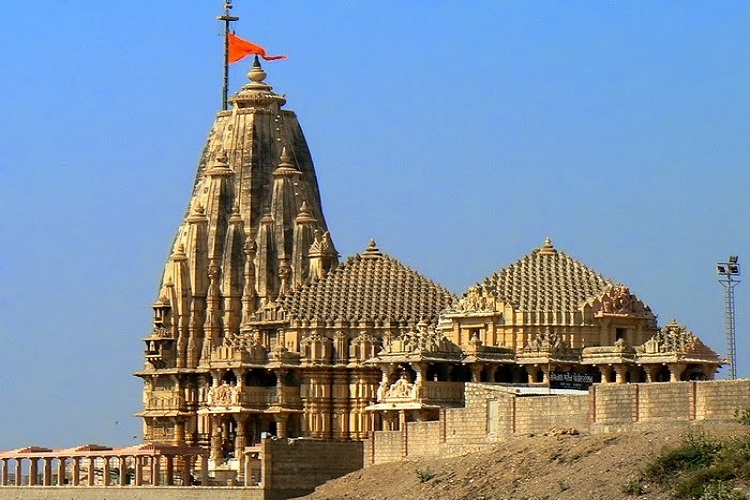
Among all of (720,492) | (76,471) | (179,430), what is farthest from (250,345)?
(720,492)

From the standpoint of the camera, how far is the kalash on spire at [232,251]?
149875mm

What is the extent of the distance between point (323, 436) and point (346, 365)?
10.8 feet

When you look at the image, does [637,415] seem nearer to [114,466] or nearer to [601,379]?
[601,379]

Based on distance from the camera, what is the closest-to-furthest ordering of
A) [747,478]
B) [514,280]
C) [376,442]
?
[747,478] → [376,442] → [514,280]

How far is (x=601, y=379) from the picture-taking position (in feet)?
406

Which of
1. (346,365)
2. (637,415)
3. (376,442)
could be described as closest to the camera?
(637,415)

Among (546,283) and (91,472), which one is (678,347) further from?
(91,472)

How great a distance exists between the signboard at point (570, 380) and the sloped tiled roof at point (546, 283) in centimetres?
367

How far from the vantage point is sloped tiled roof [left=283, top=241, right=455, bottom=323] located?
13950 centimetres

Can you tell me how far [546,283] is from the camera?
422 ft

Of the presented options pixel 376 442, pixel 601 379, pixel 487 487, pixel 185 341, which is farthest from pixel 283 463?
pixel 185 341

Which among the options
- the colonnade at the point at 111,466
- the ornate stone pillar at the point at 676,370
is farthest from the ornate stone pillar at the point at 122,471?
the ornate stone pillar at the point at 676,370

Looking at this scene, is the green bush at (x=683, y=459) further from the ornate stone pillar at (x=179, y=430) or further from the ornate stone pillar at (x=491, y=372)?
the ornate stone pillar at (x=179, y=430)

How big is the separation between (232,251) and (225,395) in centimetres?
1396
